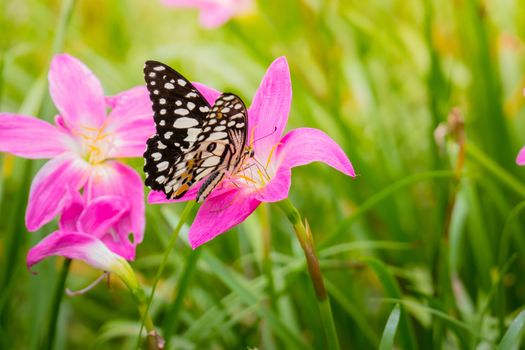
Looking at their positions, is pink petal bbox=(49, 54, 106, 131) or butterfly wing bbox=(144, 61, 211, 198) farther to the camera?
pink petal bbox=(49, 54, 106, 131)

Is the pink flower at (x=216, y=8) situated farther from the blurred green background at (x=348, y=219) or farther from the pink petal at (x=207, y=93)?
the pink petal at (x=207, y=93)

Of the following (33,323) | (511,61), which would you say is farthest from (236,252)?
(511,61)

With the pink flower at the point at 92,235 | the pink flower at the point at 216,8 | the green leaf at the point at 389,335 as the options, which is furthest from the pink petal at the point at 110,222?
the pink flower at the point at 216,8

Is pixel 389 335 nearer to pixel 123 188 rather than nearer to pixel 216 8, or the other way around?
pixel 123 188

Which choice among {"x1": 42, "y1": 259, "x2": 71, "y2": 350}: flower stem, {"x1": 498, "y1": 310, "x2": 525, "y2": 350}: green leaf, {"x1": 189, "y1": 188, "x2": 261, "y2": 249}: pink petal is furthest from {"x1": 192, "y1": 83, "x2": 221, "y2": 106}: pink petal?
{"x1": 498, "y1": 310, "x2": 525, "y2": 350}: green leaf

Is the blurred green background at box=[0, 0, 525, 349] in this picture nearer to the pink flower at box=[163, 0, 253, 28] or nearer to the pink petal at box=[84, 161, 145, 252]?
the pink flower at box=[163, 0, 253, 28]
